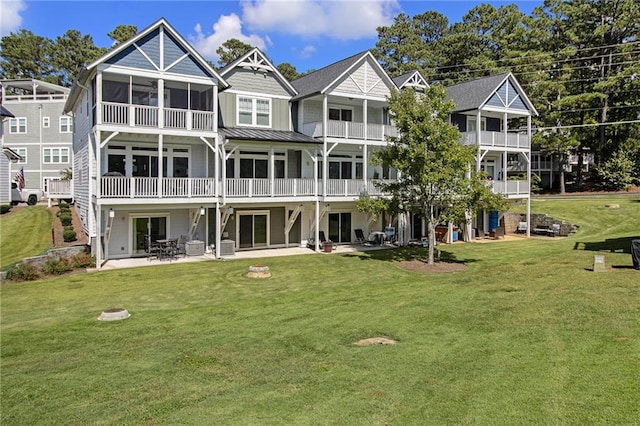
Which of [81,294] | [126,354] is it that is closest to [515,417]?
[126,354]

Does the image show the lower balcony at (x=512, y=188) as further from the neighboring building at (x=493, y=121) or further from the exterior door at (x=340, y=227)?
the exterior door at (x=340, y=227)

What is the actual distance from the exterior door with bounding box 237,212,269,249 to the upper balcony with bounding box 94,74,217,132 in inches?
205

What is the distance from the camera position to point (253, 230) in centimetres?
2488

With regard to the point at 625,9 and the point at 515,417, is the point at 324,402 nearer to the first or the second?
the point at 515,417

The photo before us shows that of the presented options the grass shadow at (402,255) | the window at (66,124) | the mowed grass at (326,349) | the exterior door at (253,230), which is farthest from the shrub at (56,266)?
the window at (66,124)

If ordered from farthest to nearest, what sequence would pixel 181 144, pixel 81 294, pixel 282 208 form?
pixel 282 208
pixel 181 144
pixel 81 294

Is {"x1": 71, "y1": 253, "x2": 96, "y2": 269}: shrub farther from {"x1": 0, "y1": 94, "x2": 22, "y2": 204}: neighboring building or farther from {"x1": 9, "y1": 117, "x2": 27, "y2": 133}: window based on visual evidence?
{"x1": 9, "y1": 117, "x2": 27, "y2": 133}: window

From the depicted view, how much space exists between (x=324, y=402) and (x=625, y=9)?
52480 millimetres

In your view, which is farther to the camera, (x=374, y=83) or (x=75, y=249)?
(x=374, y=83)

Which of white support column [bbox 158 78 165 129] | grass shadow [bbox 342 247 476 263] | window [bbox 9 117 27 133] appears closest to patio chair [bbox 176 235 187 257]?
white support column [bbox 158 78 165 129]

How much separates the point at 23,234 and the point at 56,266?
7842 mm

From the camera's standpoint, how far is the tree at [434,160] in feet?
62.9

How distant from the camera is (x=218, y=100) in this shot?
23.7 meters

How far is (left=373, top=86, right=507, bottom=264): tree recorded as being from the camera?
62.9 ft
